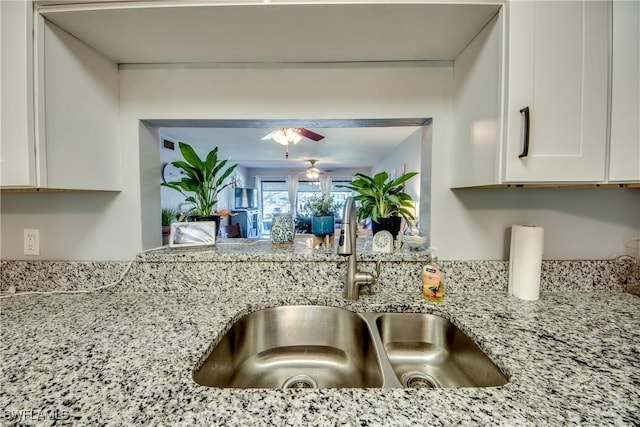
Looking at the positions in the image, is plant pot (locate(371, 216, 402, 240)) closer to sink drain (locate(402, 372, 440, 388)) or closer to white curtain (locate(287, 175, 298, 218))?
sink drain (locate(402, 372, 440, 388))

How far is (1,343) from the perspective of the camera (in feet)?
2.16

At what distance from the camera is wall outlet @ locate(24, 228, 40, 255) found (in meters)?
1.04

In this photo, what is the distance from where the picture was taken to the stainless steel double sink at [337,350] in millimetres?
781

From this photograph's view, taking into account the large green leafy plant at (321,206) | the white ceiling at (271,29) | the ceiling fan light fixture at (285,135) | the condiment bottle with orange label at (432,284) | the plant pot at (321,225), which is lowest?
the condiment bottle with orange label at (432,284)

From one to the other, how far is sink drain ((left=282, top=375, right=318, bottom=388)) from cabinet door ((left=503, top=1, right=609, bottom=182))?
2.76 feet

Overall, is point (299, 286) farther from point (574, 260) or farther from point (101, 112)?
point (574, 260)

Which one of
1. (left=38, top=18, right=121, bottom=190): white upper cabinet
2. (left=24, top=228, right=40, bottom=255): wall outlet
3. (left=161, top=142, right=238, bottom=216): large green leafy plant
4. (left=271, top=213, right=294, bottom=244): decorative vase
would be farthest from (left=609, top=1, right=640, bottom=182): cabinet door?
(left=24, top=228, right=40, bottom=255): wall outlet

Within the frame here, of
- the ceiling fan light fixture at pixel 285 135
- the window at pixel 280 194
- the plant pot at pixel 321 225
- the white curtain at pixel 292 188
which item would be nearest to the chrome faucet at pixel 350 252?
the plant pot at pixel 321 225

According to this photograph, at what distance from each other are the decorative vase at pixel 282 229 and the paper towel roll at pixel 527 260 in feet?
2.89

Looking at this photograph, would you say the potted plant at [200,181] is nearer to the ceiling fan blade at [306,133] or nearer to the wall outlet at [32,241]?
the wall outlet at [32,241]

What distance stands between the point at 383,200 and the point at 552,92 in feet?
2.02

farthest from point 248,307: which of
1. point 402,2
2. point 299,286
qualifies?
point 402,2

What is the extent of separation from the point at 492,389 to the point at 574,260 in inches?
34.3

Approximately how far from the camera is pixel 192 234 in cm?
112
